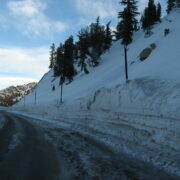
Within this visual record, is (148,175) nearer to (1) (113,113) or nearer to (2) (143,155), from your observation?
(2) (143,155)

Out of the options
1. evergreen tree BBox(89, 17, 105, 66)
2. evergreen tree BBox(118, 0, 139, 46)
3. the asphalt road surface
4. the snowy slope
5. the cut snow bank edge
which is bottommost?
the asphalt road surface

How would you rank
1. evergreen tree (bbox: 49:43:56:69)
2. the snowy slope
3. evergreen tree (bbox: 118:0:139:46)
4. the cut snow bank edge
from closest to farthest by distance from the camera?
the cut snow bank edge → the snowy slope → evergreen tree (bbox: 118:0:139:46) → evergreen tree (bbox: 49:43:56:69)

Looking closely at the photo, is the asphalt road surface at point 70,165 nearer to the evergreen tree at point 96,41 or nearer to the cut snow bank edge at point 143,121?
the cut snow bank edge at point 143,121

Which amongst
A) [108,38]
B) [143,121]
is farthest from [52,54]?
[143,121]

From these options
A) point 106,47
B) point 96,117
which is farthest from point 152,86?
point 106,47

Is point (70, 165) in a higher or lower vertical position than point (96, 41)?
lower

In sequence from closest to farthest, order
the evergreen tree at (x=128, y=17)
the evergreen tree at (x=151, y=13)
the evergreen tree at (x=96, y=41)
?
the evergreen tree at (x=128, y=17)
the evergreen tree at (x=96, y=41)
the evergreen tree at (x=151, y=13)

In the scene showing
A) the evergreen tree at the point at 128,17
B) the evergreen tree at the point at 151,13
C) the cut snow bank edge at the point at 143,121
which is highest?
the evergreen tree at the point at 151,13

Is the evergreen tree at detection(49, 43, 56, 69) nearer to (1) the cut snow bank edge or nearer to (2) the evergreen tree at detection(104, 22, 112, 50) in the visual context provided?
(2) the evergreen tree at detection(104, 22, 112, 50)

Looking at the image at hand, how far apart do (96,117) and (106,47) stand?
57.7 metres

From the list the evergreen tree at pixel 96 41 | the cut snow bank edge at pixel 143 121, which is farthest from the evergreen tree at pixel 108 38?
the cut snow bank edge at pixel 143 121

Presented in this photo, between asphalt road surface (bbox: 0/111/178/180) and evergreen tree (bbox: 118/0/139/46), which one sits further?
evergreen tree (bbox: 118/0/139/46)

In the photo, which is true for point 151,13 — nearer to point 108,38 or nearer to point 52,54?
point 108,38

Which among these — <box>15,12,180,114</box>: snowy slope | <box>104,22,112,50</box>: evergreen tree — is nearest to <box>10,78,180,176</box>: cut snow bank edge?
<box>15,12,180,114</box>: snowy slope
